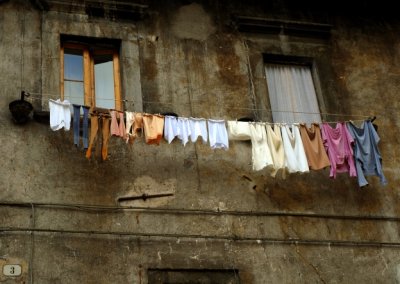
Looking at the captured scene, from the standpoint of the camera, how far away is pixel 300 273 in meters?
11.2

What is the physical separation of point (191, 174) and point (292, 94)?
2842 millimetres

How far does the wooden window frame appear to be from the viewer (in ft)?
39.8

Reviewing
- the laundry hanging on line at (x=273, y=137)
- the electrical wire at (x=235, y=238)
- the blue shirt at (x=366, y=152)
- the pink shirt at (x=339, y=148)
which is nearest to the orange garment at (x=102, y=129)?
the laundry hanging on line at (x=273, y=137)

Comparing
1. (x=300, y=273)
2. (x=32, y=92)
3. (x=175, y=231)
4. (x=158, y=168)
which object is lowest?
(x=300, y=273)

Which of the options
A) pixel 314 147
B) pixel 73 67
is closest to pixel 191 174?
pixel 314 147

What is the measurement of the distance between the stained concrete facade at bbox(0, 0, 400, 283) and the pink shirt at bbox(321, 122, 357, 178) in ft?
2.13

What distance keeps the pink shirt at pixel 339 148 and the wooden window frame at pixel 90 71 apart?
3451mm

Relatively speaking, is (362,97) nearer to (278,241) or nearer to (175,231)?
(278,241)

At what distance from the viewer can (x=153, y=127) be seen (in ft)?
36.8

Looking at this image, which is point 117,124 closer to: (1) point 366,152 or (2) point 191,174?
(2) point 191,174

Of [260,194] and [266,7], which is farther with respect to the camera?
[266,7]

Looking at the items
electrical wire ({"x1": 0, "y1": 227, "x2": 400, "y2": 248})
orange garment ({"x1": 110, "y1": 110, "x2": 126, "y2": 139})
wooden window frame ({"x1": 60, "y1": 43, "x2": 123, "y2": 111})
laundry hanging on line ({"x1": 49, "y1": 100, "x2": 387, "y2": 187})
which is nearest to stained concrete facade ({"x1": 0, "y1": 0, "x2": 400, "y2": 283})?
electrical wire ({"x1": 0, "y1": 227, "x2": 400, "y2": 248})

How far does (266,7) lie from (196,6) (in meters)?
1.40

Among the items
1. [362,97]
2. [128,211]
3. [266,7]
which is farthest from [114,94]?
[362,97]
